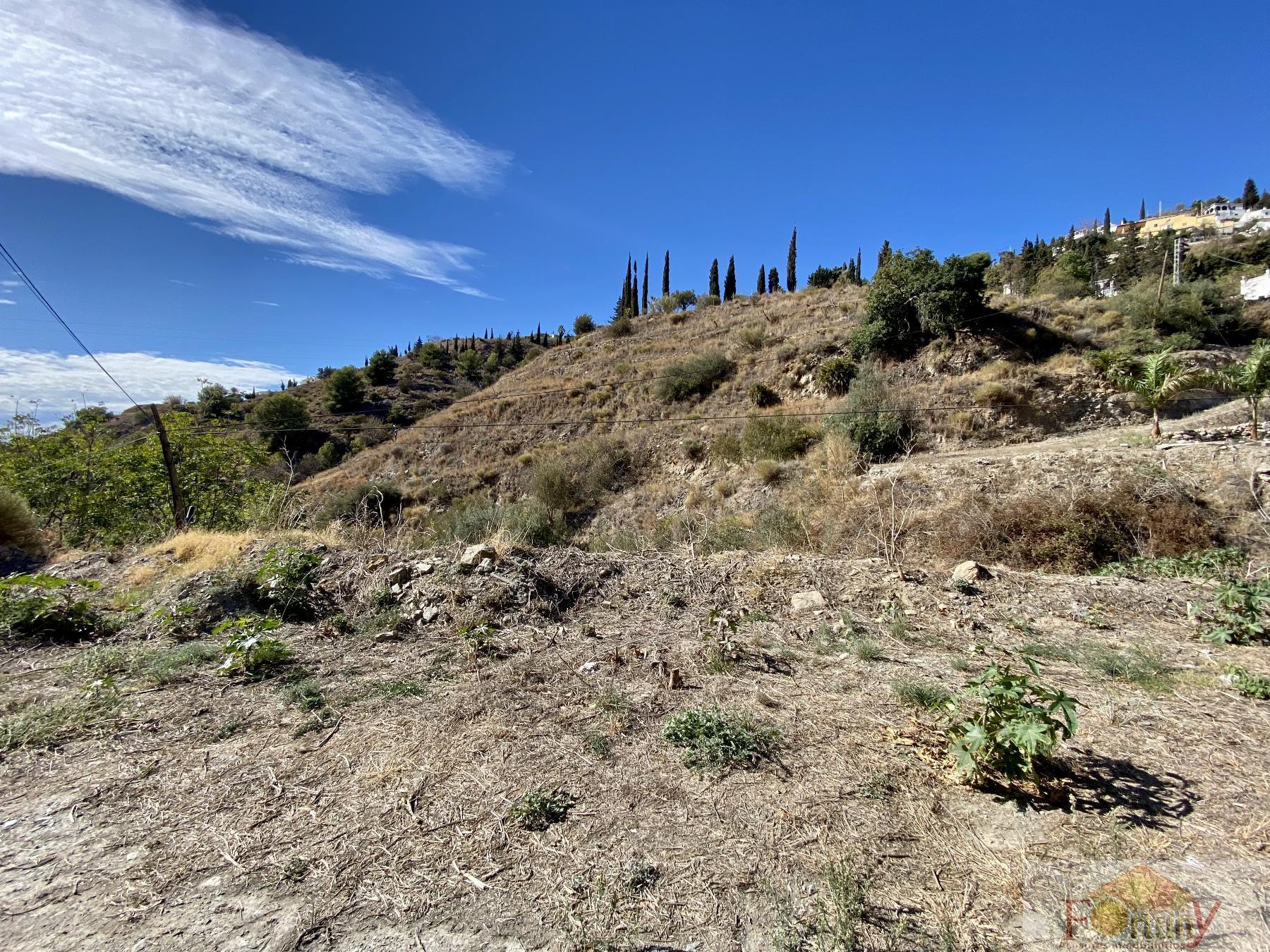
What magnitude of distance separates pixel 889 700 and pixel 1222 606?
133 inches

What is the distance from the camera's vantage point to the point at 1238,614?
4.25 m

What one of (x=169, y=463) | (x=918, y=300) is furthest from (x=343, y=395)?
(x=918, y=300)

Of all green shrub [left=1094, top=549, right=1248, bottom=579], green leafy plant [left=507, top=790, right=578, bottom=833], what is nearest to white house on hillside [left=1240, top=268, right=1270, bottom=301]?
green shrub [left=1094, top=549, right=1248, bottom=579]

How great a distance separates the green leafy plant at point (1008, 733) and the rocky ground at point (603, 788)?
14 centimetres

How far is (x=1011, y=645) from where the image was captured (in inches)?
168

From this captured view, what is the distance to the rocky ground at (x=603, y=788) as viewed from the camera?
1.89 meters

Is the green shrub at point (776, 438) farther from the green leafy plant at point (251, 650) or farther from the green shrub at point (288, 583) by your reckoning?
the green leafy plant at point (251, 650)

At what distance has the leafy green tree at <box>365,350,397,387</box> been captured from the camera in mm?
48250

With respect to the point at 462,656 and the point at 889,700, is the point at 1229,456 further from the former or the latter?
the point at 462,656

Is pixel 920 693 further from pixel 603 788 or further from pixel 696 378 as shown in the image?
pixel 696 378

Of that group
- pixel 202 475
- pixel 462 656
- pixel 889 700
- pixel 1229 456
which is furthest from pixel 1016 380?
pixel 202 475

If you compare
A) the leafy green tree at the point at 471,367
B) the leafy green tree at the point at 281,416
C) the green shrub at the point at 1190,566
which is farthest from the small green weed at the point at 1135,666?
the leafy green tree at the point at 471,367

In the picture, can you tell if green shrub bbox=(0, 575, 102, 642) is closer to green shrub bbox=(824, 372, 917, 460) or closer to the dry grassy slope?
the dry grassy slope

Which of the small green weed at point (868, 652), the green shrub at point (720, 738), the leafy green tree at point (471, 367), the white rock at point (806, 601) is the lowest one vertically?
the green shrub at point (720, 738)
